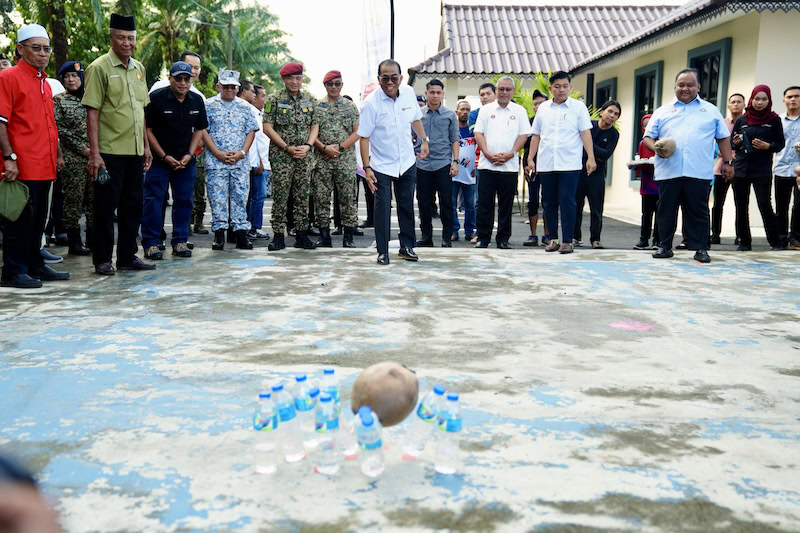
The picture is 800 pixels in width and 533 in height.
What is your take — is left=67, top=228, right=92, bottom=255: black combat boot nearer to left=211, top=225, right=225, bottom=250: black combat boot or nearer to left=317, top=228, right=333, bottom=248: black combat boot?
left=211, top=225, right=225, bottom=250: black combat boot

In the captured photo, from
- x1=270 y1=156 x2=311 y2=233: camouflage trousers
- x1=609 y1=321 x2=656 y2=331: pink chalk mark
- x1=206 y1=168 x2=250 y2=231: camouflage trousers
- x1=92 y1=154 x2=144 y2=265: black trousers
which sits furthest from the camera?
x1=270 y1=156 x2=311 y2=233: camouflage trousers

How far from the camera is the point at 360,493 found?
2730 mm

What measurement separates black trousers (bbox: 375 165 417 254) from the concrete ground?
0.83m

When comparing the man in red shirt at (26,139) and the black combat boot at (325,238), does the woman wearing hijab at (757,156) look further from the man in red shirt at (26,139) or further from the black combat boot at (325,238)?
the man in red shirt at (26,139)

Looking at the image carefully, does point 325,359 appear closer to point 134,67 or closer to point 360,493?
point 360,493

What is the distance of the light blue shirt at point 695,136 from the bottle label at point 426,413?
6413 millimetres

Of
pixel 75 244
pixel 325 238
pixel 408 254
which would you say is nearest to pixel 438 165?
pixel 325 238

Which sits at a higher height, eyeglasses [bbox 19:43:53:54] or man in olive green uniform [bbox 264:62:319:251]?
eyeglasses [bbox 19:43:53:54]

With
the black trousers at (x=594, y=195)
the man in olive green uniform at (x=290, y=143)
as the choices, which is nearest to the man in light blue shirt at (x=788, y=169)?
the black trousers at (x=594, y=195)

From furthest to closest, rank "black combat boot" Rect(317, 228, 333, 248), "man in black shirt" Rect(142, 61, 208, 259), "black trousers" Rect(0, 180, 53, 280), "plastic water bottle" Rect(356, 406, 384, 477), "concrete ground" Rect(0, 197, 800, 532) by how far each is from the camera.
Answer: "black combat boot" Rect(317, 228, 333, 248) < "man in black shirt" Rect(142, 61, 208, 259) < "black trousers" Rect(0, 180, 53, 280) < "plastic water bottle" Rect(356, 406, 384, 477) < "concrete ground" Rect(0, 197, 800, 532)

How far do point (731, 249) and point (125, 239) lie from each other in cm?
733

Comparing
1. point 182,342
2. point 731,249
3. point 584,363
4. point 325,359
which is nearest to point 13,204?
point 182,342

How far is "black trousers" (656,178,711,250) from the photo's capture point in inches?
337

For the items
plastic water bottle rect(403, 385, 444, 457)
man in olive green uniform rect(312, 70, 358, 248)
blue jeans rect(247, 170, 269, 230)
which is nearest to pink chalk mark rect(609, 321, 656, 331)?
plastic water bottle rect(403, 385, 444, 457)
